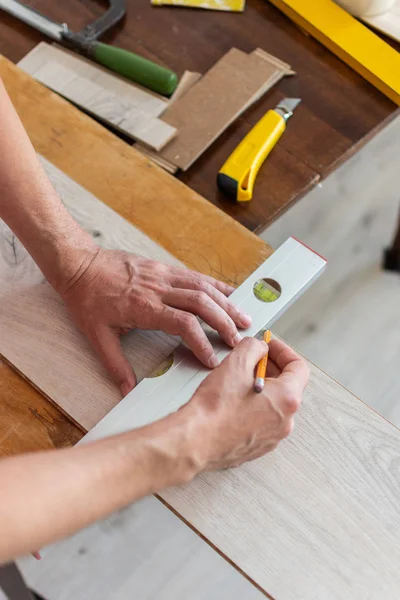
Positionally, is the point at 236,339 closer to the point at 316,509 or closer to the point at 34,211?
the point at 316,509

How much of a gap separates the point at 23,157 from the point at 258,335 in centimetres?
54

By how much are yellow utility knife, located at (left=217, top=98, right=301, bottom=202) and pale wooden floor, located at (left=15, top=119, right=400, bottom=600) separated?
241mm

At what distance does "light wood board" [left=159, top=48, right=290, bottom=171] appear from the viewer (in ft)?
4.72

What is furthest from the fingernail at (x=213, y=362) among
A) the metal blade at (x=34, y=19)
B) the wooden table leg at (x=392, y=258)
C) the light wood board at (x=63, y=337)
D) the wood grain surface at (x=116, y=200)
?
the metal blade at (x=34, y=19)

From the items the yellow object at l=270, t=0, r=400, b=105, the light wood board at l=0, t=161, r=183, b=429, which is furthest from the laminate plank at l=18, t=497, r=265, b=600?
the yellow object at l=270, t=0, r=400, b=105

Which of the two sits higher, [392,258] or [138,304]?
[392,258]

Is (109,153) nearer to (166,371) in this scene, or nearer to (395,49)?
(166,371)

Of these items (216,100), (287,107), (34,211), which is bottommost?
(34,211)

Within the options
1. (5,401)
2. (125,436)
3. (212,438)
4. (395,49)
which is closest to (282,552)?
(212,438)

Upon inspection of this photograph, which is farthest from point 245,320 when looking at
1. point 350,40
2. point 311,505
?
point 350,40

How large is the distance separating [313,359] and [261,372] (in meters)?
0.68

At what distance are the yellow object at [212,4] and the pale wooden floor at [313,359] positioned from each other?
58cm

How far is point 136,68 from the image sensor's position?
1.53m

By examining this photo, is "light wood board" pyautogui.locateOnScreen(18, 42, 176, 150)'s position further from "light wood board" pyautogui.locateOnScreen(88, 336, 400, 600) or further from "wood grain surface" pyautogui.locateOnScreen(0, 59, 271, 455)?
"light wood board" pyautogui.locateOnScreen(88, 336, 400, 600)
